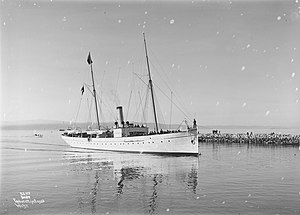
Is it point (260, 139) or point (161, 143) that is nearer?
point (161, 143)

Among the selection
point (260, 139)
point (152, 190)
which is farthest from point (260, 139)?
point (152, 190)

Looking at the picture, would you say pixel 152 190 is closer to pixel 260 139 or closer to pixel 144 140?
pixel 144 140

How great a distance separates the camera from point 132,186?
17469mm

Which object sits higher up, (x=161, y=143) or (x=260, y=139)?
(x=161, y=143)

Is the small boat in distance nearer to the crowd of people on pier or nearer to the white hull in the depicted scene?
the white hull

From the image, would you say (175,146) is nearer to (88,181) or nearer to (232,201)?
(88,181)

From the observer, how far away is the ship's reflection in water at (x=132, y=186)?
13.5m

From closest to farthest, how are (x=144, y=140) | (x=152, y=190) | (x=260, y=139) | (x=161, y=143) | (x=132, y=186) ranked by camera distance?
1. (x=152, y=190)
2. (x=132, y=186)
3. (x=161, y=143)
4. (x=144, y=140)
5. (x=260, y=139)


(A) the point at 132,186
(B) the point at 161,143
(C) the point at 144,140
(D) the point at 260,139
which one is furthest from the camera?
(D) the point at 260,139

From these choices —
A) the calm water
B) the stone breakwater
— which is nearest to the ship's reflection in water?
the calm water

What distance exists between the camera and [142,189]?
1678 cm

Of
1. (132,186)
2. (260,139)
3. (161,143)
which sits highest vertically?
(161,143)

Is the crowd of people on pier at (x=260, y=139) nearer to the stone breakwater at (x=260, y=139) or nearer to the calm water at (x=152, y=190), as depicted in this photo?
the stone breakwater at (x=260, y=139)

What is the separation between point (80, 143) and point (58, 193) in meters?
32.0
